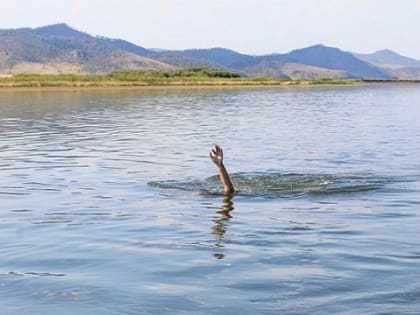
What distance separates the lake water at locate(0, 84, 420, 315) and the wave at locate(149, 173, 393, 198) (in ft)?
0.17

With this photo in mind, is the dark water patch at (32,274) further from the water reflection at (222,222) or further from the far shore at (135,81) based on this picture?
the far shore at (135,81)

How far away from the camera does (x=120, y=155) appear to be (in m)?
28.4

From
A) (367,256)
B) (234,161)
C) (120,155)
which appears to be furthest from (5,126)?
(367,256)

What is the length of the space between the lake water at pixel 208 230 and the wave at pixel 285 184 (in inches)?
2.0

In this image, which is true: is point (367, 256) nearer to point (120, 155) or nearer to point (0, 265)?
point (0, 265)

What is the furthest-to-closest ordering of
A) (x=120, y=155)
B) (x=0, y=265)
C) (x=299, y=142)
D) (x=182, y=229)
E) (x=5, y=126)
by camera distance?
1. (x=5, y=126)
2. (x=299, y=142)
3. (x=120, y=155)
4. (x=182, y=229)
5. (x=0, y=265)

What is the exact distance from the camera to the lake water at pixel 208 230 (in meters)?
9.65

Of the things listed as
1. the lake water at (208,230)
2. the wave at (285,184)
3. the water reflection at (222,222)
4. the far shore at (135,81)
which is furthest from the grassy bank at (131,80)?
the water reflection at (222,222)

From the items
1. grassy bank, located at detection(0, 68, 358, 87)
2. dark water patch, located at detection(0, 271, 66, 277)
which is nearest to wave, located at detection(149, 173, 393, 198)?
dark water patch, located at detection(0, 271, 66, 277)

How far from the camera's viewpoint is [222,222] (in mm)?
14852

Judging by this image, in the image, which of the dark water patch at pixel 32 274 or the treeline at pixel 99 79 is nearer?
the dark water patch at pixel 32 274

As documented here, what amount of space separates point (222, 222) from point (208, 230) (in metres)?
0.83

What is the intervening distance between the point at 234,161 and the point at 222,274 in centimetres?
1582

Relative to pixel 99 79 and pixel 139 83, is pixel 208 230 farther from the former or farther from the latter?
pixel 139 83
